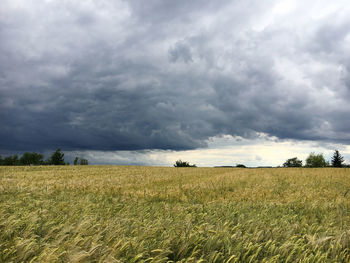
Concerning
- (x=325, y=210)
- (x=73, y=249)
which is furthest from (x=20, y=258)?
(x=325, y=210)

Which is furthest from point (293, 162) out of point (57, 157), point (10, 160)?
point (10, 160)

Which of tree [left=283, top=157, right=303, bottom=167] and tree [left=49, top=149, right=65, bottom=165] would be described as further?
tree [left=283, top=157, right=303, bottom=167]

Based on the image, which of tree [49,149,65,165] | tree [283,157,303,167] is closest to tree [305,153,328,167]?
tree [283,157,303,167]

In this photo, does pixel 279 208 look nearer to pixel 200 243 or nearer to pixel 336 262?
pixel 336 262

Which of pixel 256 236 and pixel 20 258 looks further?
pixel 256 236

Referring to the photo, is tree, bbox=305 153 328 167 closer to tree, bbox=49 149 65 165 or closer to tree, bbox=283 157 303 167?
tree, bbox=283 157 303 167

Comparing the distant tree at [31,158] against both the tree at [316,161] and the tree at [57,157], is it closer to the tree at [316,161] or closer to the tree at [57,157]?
the tree at [57,157]

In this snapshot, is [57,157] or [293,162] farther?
[293,162]

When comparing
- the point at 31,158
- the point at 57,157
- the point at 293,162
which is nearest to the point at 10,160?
the point at 31,158

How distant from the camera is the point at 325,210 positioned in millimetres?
5871

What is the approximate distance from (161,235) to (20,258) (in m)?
1.53

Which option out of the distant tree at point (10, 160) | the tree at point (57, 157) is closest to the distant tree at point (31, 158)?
the distant tree at point (10, 160)

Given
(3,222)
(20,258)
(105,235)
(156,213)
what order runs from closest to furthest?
1. (20,258)
2. (105,235)
3. (3,222)
4. (156,213)

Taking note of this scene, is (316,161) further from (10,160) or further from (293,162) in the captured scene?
(10,160)
